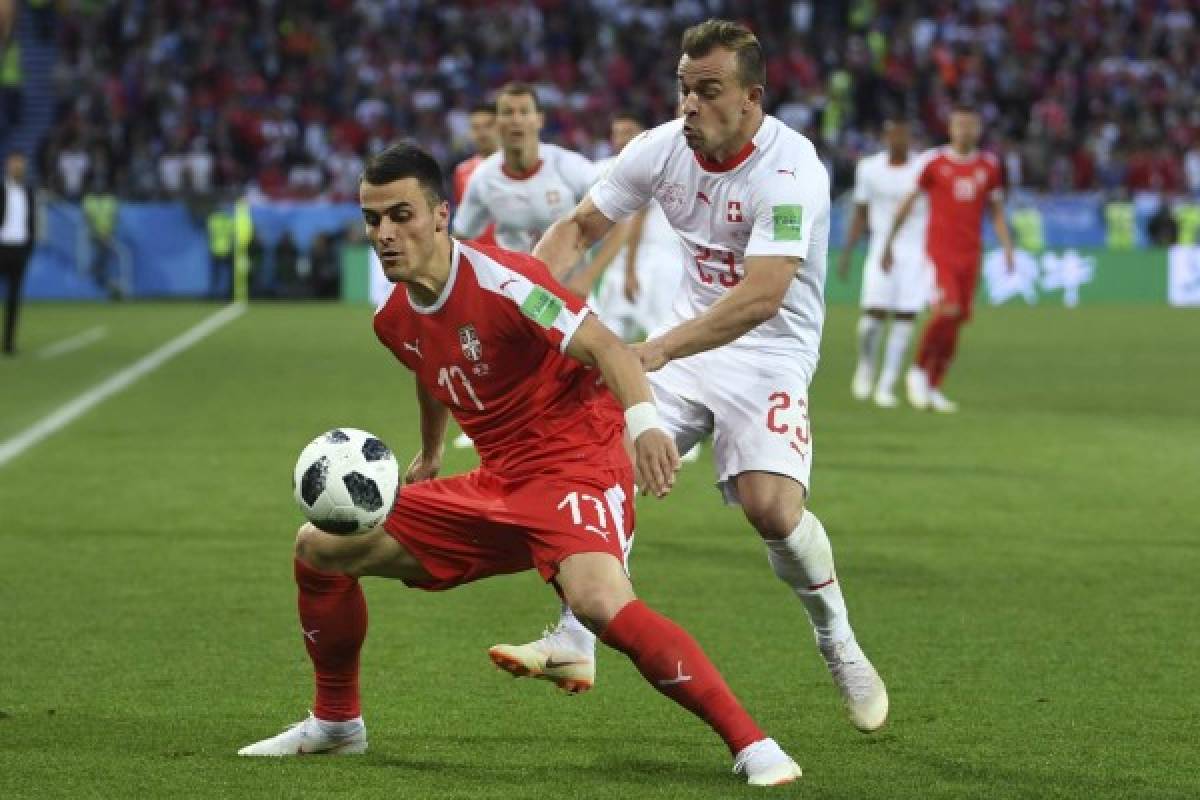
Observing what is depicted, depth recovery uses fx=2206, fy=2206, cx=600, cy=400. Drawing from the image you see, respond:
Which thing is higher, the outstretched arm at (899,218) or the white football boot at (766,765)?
the outstretched arm at (899,218)

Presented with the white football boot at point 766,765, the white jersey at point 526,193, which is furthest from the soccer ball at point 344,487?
the white jersey at point 526,193

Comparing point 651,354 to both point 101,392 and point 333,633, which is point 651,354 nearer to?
point 333,633

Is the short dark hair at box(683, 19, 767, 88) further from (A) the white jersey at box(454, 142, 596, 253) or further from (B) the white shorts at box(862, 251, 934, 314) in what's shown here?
(B) the white shorts at box(862, 251, 934, 314)

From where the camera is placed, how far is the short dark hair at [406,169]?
5.36 meters

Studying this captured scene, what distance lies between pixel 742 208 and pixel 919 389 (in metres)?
10.4

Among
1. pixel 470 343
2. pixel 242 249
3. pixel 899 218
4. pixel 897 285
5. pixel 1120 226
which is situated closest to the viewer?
pixel 470 343

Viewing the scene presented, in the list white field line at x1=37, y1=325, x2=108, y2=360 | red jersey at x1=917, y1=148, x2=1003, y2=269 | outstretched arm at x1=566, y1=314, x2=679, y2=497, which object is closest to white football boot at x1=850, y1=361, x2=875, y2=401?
red jersey at x1=917, y1=148, x2=1003, y2=269

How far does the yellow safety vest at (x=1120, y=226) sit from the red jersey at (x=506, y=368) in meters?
28.0

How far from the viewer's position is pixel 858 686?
607 centimetres

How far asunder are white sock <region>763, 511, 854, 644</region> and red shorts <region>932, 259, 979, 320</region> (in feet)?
34.9

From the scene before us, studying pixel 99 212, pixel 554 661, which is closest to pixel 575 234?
pixel 554 661

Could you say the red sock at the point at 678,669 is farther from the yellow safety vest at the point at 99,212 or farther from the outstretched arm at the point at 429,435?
the yellow safety vest at the point at 99,212

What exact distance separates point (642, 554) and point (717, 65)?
365 centimetres

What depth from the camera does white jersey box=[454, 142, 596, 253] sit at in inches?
504
